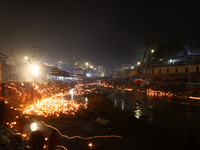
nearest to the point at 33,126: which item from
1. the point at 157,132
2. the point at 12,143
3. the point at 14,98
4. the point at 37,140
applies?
the point at 12,143

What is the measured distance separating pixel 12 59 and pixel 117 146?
218 ft

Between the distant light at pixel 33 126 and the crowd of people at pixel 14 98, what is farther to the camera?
the crowd of people at pixel 14 98

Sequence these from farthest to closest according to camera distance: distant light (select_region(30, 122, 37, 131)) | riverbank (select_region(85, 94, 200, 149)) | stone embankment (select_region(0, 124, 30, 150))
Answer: distant light (select_region(30, 122, 37, 131)) < riverbank (select_region(85, 94, 200, 149)) < stone embankment (select_region(0, 124, 30, 150))

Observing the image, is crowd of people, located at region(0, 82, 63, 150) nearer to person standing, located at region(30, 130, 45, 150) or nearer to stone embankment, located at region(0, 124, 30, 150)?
stone embankment, located at region(0, 124, 30, 150)

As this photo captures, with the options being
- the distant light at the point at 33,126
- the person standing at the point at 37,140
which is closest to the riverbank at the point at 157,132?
the person standing at the point at 37,140

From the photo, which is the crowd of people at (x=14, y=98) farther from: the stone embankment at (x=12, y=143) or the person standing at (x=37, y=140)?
the person standing at (x=37, y=140)

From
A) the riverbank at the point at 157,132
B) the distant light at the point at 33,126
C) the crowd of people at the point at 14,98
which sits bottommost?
the distant light at the point at 33,126

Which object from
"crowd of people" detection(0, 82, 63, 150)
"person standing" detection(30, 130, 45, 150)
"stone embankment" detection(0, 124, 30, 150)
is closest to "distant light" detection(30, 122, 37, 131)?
"crowd of people" detection(0, 82, 63, 150)

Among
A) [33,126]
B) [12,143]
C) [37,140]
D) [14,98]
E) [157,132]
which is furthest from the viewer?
[14,98]

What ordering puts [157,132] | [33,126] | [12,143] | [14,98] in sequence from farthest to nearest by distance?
1. [14,98]
2. [33,126]
3. [157,132]
4. [12,143]

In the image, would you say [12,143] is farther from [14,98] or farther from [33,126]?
[14,98]

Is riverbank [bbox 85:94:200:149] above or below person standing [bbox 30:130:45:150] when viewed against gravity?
below

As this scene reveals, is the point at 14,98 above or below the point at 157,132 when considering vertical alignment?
above

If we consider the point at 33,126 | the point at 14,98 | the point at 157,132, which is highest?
the point at 14,98
